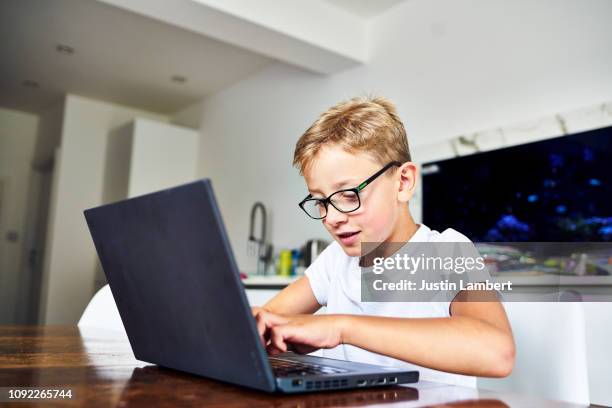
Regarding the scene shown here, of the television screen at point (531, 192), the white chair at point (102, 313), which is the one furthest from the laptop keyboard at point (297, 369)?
the television screen at point (531, 192)

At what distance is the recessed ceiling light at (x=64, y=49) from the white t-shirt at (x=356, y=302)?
3911mm

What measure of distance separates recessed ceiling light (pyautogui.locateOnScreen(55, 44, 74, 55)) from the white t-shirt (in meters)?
3.91

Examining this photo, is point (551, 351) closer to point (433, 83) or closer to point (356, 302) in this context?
point (356, 302)

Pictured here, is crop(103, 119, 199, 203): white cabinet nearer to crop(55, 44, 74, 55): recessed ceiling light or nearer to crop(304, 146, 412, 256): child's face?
crop(55, 44, 74, 55): recessed ceiling light

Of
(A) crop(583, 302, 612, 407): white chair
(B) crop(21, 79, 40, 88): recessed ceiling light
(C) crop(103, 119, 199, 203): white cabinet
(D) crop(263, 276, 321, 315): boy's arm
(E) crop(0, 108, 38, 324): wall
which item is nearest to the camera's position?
(D) crop(263, 276, 321, 315): boy's arm

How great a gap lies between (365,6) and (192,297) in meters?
3.27

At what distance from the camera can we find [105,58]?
4535mm

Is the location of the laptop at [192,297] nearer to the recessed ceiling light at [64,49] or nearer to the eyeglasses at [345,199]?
the eyeglasses at [345,199]

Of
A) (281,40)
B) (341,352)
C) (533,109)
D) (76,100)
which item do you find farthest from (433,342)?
(76,100)

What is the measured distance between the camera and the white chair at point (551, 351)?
89cm

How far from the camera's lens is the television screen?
222 cm

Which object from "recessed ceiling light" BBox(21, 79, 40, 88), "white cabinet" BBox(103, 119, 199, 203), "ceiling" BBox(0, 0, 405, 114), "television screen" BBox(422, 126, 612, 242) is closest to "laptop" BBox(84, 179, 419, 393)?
"television screen" BBox(422, 126, 612, 242)

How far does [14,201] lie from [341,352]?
601cm

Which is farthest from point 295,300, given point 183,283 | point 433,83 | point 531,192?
point 433,83
